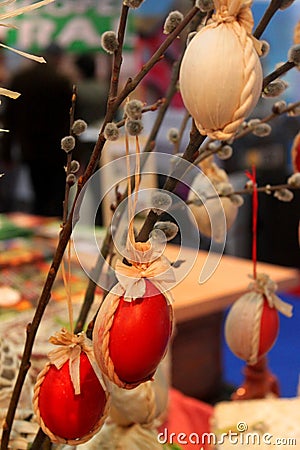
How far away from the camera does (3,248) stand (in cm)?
175

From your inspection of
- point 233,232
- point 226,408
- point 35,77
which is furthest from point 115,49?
point 233,232

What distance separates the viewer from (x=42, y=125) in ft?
8.36

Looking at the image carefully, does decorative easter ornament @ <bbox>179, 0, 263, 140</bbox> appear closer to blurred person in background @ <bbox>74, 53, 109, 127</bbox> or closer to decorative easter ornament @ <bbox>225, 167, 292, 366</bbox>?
decorative easter ornament @ <bbox>225, 167, 292, 366</bbox>

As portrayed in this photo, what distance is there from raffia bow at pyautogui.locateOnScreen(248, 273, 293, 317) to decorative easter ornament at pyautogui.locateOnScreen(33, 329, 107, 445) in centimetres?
19

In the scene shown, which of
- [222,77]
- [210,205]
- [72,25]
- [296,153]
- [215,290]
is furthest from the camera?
[72,25]

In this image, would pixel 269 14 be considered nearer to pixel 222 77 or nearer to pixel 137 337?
pixel 222 77

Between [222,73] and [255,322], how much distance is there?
0.81 feet

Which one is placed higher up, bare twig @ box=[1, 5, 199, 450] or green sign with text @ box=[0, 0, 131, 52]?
green sign with text @ box=[0, 0, 131, 52]

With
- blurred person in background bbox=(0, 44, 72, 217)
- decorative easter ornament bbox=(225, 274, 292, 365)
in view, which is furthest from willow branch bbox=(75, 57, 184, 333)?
blurred person in background bbox=(0, 44, 72, 217)

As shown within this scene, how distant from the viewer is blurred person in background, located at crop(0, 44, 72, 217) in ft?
8.27

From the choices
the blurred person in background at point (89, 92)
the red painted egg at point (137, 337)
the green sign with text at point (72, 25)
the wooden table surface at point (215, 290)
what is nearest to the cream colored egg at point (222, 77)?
the red painted egg at point (137, 337)

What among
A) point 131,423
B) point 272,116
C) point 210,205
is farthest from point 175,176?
point 131,423

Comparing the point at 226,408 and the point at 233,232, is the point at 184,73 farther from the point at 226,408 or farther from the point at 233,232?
the point at 233,232

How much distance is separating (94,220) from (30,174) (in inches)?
95.2
